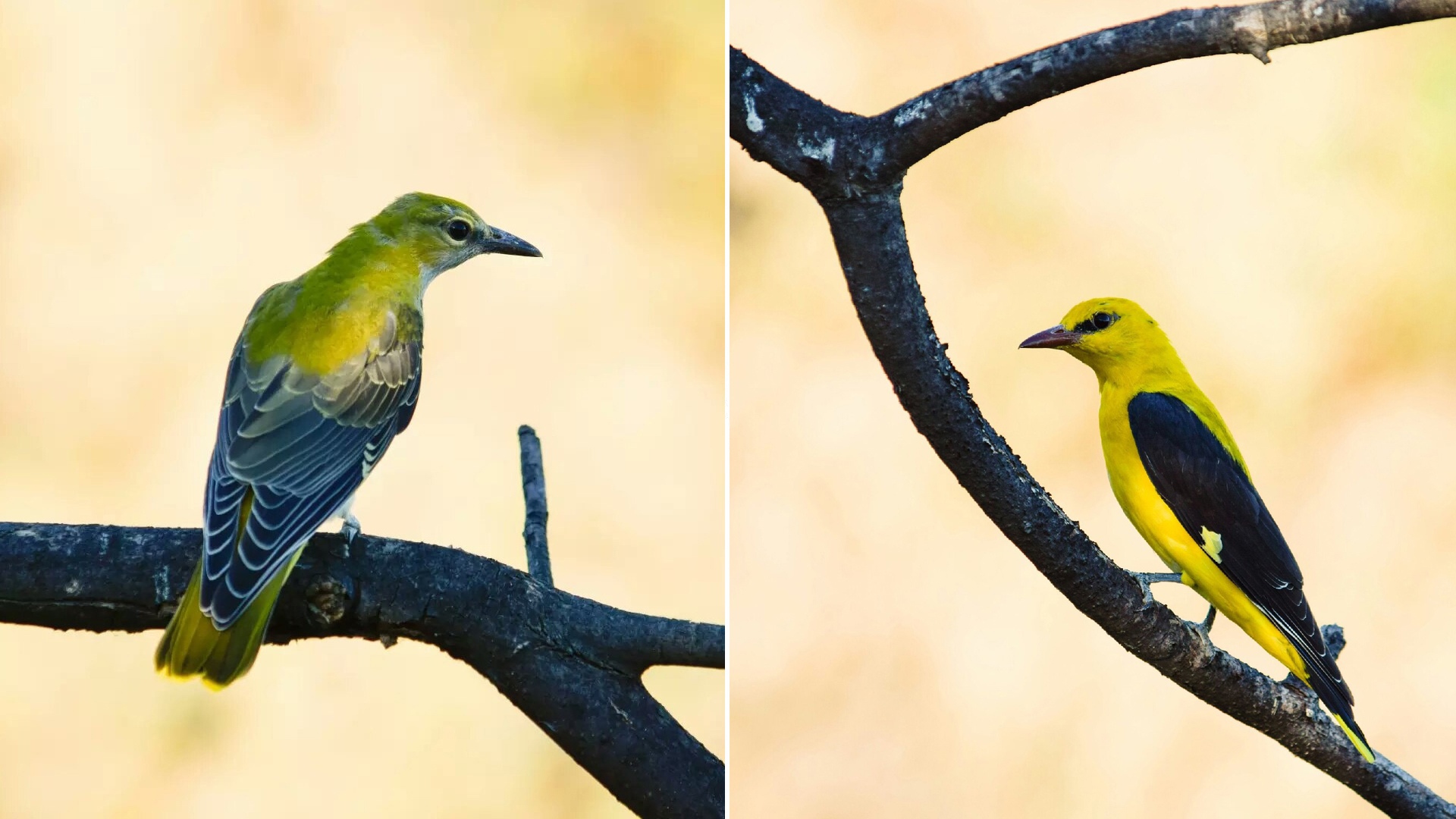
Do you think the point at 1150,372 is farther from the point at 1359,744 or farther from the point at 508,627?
the point at 508,627

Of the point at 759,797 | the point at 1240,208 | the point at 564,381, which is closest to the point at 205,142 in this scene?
the point at 564,381

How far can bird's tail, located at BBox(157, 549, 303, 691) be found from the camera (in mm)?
1684

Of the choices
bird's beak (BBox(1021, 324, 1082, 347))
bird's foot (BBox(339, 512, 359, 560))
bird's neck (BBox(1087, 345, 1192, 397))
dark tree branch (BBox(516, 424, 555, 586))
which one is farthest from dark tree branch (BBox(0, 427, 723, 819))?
bird's neck (BBox(1087, 345, 1192, 397))

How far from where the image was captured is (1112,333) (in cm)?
234

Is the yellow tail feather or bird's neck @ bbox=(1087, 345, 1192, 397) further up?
bird's neck @ bbox=(1087, 345, 1192, 397)

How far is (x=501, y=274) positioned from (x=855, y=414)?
2.34 feet

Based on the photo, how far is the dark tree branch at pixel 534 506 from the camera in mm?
2012

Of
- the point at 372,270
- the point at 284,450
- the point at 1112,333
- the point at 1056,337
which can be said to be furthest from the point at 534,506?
the point at 1112,333

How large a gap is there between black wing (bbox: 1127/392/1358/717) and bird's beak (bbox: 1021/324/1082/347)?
0.16 metres

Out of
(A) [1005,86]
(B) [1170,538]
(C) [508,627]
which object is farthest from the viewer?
(B) [1170,538]

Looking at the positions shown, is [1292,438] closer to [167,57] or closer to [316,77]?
[316,77]

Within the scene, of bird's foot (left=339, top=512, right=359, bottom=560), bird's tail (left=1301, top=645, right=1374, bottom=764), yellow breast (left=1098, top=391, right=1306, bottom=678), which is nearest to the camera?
bird's foot (left=339, top=512, right=359, bottom=560)

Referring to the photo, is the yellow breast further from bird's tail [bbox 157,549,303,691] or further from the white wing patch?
bird's tail [bbox 157,549,303,691]

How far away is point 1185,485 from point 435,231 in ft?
4.45
